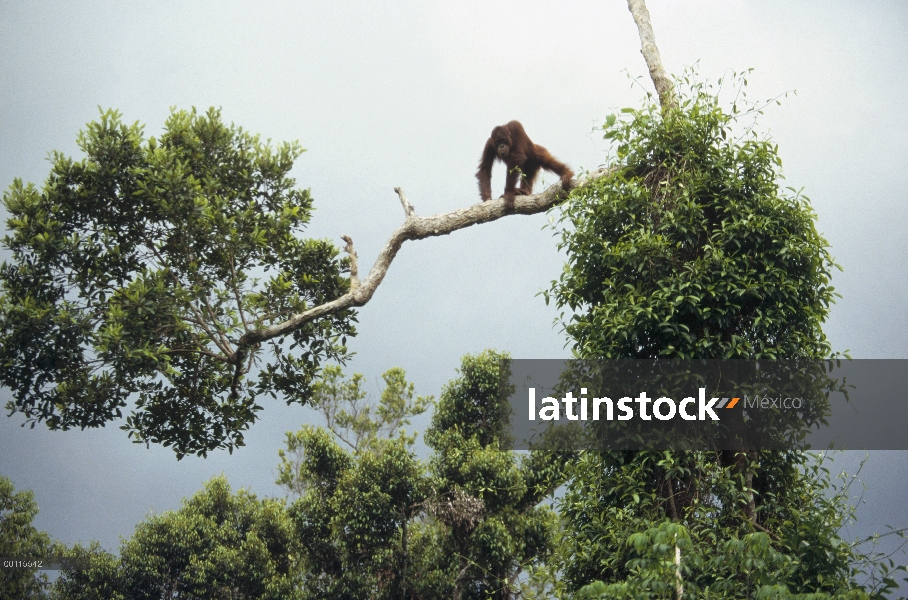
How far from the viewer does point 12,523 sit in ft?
45.8

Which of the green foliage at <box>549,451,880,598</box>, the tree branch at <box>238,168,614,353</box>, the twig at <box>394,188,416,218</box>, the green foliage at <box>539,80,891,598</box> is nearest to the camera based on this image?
the green foliage at <box>549,451,880,598</box>

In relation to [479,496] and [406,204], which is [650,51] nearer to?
[406,204]

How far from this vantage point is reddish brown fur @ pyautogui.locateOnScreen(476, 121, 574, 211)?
7746mm

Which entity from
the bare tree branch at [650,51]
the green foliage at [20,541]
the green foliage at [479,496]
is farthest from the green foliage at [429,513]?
the bare tree branch at [650,51]

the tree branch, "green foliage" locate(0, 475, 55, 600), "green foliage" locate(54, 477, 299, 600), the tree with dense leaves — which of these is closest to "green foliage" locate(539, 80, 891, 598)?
the tree with dense leaves

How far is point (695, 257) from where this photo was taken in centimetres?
598

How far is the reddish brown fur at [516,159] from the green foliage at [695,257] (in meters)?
1.45

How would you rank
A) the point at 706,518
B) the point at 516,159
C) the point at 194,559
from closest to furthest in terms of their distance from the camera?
the point at 706,518 → the point at 516,159 → the point at 194,559

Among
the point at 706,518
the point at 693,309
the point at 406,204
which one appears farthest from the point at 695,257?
the point at 406,204

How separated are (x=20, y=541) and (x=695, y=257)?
500 inches

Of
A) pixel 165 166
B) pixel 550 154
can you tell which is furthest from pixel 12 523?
pixel 550 154

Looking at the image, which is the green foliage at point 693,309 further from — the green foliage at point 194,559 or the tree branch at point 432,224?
the green foliage at point 194,559

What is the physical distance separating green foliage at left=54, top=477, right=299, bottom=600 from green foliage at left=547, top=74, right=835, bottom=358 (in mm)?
9521

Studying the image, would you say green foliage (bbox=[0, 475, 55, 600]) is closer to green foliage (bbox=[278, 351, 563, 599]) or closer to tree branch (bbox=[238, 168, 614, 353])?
green foliage (bbox=[278, 351, 563, 599])
